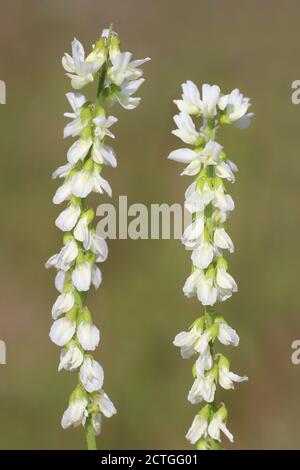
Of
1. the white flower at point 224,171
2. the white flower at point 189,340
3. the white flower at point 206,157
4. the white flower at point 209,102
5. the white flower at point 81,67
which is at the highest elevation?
the white flower at point 81,67

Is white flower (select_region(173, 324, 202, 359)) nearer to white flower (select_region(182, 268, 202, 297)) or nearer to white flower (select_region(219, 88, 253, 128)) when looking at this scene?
white flower (select_region(182, 268, 202, 297))

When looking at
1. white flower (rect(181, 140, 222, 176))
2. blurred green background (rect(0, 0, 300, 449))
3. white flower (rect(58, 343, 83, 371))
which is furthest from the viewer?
blurred green background (rect(0, 0, 300, 449))

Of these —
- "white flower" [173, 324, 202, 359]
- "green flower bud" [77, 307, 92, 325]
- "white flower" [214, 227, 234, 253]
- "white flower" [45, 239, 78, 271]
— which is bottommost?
"white flower" [173, 324, 202, 359]

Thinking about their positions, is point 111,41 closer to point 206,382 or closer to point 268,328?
point 206,382

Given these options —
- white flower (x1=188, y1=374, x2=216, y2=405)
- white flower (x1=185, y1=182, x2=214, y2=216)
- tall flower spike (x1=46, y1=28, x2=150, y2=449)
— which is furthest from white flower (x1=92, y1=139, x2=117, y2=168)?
white flower (x1=188, y1=374, x2=216, y2=405)

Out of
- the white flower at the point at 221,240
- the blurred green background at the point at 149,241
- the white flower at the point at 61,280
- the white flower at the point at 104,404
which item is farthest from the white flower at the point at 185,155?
the blurred green background at the point at 149,241

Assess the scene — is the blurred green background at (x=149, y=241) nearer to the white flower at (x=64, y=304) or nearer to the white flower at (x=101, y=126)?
the white flower at (x=64, y=304)
